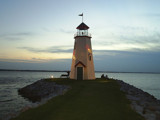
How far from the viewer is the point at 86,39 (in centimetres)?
3138

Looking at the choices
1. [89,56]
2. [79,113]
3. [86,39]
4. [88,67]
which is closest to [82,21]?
[86,39]

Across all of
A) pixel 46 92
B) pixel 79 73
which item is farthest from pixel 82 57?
pixel 46 92

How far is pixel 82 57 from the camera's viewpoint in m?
31.0

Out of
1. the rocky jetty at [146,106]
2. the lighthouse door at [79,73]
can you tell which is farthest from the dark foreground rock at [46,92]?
the rocky jetty at [146,106]

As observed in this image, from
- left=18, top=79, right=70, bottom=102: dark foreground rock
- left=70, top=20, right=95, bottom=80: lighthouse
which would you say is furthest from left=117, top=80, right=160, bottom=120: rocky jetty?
left=70, top=20, right=95, bottom=80: lighthouse

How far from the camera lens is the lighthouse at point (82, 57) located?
3077cm

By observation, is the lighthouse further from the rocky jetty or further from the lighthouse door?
the rocky jetty

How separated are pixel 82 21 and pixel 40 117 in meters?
26.5

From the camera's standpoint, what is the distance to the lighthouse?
101ft

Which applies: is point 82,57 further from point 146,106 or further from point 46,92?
point 146,106

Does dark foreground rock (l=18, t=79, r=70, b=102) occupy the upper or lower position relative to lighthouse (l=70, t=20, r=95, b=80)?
lower

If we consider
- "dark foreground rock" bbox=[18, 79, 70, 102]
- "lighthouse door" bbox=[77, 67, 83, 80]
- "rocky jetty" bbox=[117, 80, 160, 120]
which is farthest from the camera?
"lighthouse door" bbox=[77, 67, 83, 80]

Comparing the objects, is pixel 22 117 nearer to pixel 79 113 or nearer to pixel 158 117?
pixel 79 113

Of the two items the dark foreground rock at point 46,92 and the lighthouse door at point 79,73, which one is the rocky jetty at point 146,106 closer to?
the dark foreground rock at point 46,92
